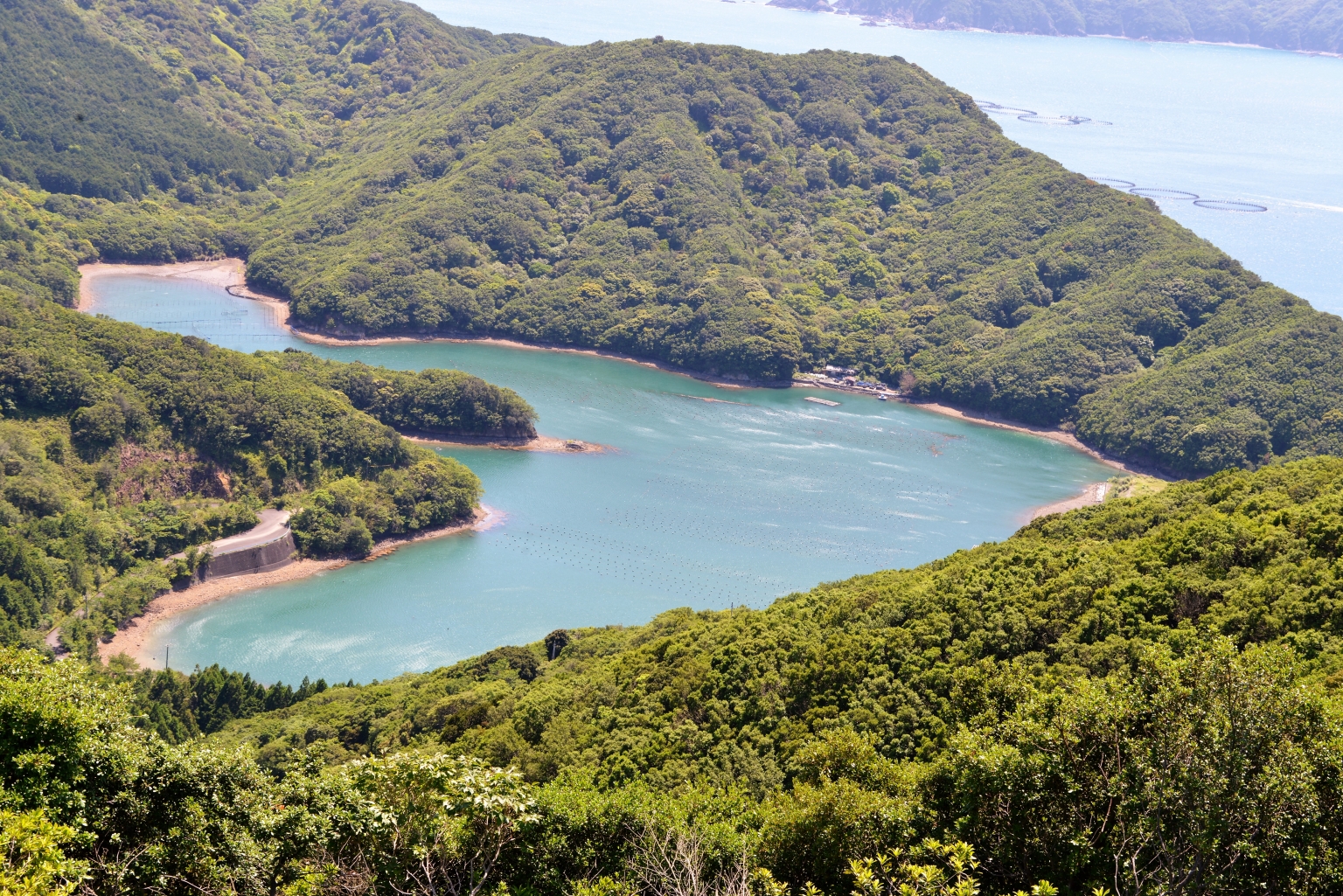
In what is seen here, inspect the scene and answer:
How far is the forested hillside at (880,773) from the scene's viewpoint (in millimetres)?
17797

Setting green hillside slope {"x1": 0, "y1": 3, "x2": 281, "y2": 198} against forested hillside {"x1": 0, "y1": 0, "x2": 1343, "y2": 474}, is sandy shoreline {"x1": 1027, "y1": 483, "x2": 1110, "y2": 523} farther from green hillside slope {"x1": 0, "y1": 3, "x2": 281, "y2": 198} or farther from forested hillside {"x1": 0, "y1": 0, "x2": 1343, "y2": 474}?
green hillside slope {"x1": 0, "y1": 3, "x2": 281, "y2": 198}

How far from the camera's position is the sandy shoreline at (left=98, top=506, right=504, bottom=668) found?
6556 cm

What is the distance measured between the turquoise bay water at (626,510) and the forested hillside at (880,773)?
111 ft

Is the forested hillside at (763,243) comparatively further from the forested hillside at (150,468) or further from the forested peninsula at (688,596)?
the forested hillside at (150,468)

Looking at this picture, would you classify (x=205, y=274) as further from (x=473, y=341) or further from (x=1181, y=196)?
(x=1181, y=196)

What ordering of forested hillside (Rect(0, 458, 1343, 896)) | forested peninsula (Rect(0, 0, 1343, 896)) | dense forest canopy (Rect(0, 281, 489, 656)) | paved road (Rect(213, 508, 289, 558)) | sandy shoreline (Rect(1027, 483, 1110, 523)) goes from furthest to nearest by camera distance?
sandy shoreline (Rect(1027, 483, 1110, 523)) → paved road (Rect(213, 508, 289, 558)) → dense forest canopy (Rect(0, 281, 489, 656)) → forested peninsula (Rect(0, 0, 1343, 896)) → forested hillside (Rect(0, 458, 1343, 896))

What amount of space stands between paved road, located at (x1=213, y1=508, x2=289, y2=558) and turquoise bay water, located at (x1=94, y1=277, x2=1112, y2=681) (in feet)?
11.8

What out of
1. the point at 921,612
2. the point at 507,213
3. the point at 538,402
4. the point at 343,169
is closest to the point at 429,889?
the point at 921,612

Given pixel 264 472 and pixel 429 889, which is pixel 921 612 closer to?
pixel 429 889

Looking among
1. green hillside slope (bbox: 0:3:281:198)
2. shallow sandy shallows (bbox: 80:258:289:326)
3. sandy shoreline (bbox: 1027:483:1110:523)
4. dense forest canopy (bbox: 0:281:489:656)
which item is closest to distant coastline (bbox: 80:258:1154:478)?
shallow sandy shallows (bbox: 80:258:289:326)

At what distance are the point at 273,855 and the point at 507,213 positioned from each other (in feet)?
465

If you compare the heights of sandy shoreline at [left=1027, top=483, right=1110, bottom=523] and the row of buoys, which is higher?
the row of buoys

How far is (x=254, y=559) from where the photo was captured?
76188 millimetres

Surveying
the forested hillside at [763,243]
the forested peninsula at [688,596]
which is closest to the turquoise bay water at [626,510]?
the forested peninsula at [688,596]
